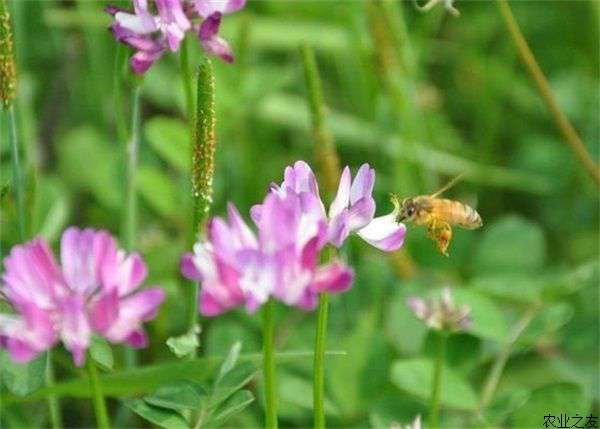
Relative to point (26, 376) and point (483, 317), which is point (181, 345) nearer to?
point (26, 376)

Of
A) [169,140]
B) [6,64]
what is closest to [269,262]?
[6,64]

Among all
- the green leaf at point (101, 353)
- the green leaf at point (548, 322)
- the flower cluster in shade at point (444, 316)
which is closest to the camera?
the green leaf at point (101, 353)

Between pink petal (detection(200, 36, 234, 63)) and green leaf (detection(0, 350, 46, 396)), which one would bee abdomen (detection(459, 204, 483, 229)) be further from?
green leaf (detection(0, 350, 46, 396))

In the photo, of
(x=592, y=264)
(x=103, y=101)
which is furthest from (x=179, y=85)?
(x=592, y=264)

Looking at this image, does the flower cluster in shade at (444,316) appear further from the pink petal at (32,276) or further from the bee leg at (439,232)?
the pink petal at (32,276)

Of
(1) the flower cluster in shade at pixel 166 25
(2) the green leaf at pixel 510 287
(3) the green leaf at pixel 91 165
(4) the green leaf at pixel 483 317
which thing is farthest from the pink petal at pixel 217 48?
(3) the green leaf at pixel 91 165
